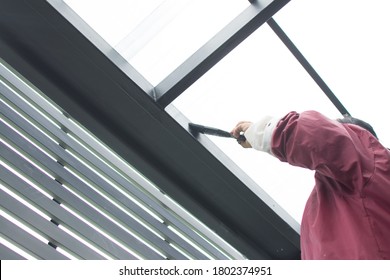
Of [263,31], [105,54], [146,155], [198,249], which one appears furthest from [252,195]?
[105,54]

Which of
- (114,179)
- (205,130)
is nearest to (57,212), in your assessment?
(114,179)

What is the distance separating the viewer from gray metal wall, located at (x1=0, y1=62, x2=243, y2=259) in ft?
7.43

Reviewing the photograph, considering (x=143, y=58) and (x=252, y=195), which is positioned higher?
(x=143, y=58)

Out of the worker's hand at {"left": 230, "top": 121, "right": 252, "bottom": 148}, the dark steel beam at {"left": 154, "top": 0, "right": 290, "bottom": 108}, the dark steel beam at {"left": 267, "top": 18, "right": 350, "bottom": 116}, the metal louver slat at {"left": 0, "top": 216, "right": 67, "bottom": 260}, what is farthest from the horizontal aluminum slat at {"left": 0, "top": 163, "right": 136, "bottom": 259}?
the dark steel beam at {"left": 267, "top": 18, "right": 350, "bottom": 116}

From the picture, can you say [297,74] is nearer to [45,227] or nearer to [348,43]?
[348,43]

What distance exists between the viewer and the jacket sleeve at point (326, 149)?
2.01 metres

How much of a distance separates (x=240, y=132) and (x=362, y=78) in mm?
984

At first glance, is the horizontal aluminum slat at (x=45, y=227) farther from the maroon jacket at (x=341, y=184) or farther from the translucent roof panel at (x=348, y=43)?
the translucent roof panel at (x=348, y=43)

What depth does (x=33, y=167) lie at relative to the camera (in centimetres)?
239

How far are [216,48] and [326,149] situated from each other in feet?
2.63

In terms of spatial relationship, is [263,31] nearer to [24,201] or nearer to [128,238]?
[128,238]

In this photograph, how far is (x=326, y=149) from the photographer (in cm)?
204

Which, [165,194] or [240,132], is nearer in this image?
A: [240,132]

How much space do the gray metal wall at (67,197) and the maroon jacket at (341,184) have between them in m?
0.93
